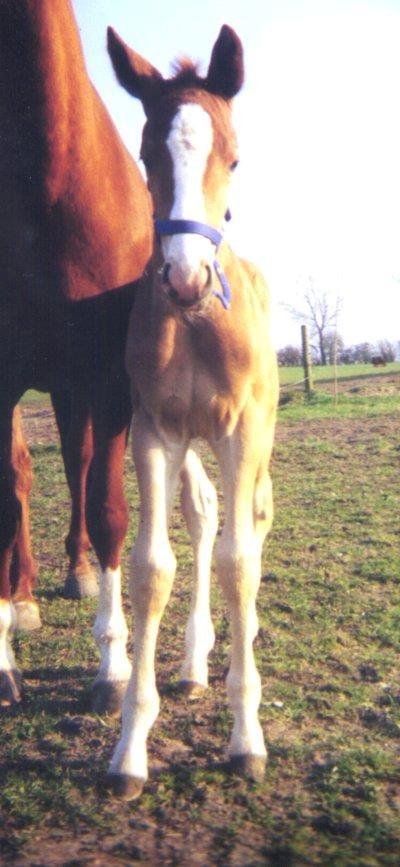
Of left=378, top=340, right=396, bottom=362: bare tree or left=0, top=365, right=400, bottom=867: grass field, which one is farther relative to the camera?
left=378, top=340, right=396, bottom=362: bare tree

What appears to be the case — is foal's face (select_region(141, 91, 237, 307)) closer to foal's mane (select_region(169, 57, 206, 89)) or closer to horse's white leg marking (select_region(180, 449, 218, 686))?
foal's mane (select_region(169, 57, 206, 89))

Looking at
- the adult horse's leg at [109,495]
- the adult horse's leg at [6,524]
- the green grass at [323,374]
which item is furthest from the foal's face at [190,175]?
the green grass at [323,374]

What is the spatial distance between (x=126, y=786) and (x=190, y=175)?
1.95 metres

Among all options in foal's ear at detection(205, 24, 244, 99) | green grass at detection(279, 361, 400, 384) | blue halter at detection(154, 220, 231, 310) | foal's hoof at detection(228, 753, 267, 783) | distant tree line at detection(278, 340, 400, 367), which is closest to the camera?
blue halter at detection(154, 220, 231, 310)

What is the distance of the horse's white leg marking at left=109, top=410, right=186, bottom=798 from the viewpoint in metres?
3.04

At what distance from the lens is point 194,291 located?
276 centimetres

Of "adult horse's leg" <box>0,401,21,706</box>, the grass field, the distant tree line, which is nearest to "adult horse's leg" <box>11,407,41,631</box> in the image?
the grass field

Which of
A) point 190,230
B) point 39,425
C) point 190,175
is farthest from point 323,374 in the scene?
point 190,230

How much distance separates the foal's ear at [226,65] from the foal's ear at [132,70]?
19 centimetres

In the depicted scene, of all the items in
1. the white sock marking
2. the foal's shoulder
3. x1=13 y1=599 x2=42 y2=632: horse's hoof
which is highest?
the foal's shoulder

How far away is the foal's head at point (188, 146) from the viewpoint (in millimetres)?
2799

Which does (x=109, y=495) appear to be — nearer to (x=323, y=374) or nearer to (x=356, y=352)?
(x=323, y=374)

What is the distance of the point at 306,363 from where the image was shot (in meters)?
17.9

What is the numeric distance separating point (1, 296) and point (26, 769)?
6.27 ft
